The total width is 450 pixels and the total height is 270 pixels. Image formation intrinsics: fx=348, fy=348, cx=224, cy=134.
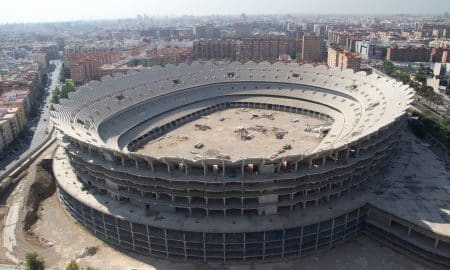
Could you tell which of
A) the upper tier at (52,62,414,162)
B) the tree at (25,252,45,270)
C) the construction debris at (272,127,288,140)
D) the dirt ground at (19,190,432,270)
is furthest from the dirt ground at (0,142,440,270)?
the construction debris at (272,127,288,140)

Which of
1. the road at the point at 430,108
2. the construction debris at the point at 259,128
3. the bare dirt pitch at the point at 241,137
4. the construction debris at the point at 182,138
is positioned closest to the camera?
the bare dirt pitch at the point at 241,137

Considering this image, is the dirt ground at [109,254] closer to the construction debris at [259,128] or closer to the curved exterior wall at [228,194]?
the curved exterior wall at [228,194]

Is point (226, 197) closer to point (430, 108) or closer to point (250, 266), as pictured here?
point (250, 266)

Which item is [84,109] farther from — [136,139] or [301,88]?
[301,88]

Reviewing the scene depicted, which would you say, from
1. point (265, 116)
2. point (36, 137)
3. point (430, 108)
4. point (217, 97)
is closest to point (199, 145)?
point (265, 116)

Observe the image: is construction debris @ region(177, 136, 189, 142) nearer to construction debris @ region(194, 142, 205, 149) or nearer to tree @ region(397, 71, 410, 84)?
construction debris @ region(194, 142, 205, 149)

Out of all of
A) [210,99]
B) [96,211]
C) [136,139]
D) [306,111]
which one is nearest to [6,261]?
[96,211]

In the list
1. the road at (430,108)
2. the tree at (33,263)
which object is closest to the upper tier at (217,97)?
the tree at (33,263)

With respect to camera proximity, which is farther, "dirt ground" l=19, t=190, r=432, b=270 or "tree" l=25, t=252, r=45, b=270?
"dirt ground" l=19, t=190, r=432, b=270
